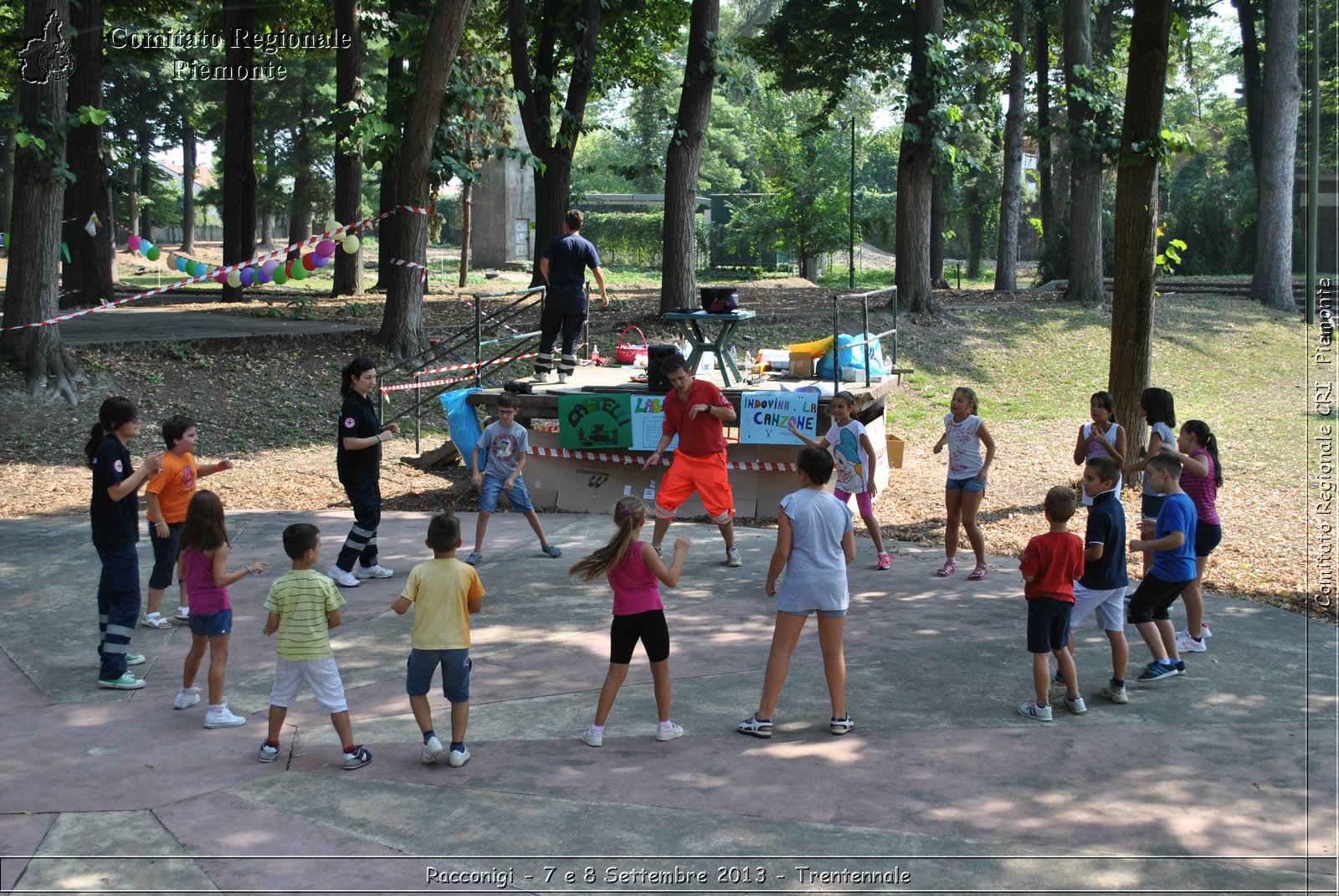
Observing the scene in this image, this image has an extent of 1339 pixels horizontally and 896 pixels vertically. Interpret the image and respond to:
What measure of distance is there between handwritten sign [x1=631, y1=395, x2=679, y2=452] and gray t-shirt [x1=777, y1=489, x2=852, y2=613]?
5455mm

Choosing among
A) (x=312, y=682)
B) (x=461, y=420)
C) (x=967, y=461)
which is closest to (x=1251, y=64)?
(x=461, y=420)

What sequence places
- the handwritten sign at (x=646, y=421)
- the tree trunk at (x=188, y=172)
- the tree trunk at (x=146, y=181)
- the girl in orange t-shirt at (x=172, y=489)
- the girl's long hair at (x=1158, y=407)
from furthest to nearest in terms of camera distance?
the tree trunk at (x=188, y=172), the tree trunk at (x=146, y=181), the handwritten sign at (x=646, y=421), the girl's long hair at (x=1158, y=407), the girl in orange t-shirt at (x=172, y=489)

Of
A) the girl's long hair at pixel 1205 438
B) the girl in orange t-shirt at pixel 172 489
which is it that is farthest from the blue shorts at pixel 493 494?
the girl's long hair at pixel 1205 438

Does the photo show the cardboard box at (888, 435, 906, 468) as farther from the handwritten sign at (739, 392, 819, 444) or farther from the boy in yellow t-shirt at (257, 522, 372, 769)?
the boy in yellow t-shirt at (257, 522, 372, 769)

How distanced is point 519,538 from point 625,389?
220cm

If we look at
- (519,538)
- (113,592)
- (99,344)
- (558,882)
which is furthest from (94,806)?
(99,344)

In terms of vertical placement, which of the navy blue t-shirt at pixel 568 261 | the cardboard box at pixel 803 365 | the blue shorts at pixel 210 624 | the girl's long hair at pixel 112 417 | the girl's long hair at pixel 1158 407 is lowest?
the blue shorts at pixel 210 624

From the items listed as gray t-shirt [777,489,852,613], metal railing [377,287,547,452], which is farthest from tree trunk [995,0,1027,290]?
gray t-shirt [777,489,852,613]

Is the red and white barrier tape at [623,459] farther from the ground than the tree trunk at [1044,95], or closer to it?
closer to it

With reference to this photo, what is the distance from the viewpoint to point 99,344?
56.1 feet

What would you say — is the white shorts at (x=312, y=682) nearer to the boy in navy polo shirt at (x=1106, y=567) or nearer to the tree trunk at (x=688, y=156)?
the boy in navy polo shirt at (x=1106, y=567)

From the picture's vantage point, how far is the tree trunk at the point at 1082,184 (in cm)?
2425

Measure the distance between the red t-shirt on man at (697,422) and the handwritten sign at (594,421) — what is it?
2.48m

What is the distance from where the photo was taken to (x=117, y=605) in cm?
684
